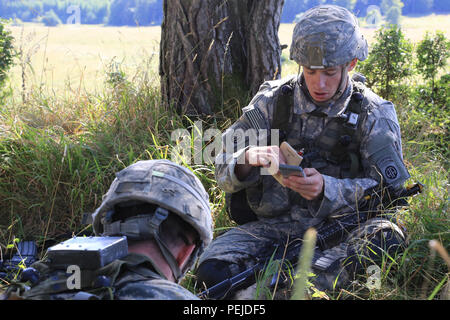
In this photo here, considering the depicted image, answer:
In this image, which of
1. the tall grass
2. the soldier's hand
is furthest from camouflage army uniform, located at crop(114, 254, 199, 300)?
the tall grass

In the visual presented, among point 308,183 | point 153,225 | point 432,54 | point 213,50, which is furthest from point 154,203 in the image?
point 432,54

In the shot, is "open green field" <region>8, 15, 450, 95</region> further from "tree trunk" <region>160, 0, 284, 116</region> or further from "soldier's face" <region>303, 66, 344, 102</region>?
"soldier's face" <region>303, 66, 344, 102</region>

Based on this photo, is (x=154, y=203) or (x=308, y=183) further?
(x=308, y=183)

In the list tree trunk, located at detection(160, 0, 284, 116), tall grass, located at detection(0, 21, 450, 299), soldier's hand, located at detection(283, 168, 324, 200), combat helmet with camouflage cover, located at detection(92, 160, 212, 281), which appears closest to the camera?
combat helmet with camouflage cover, located at detection(92, 160, 212, 281)

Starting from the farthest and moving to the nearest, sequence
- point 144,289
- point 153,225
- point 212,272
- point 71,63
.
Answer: point 71,63 < point 212,272 < point 153,225 < point 144,289

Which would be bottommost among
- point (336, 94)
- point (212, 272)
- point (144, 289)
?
point (212, 272)

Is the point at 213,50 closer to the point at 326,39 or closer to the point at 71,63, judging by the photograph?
the point at 326,39

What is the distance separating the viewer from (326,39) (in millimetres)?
2928

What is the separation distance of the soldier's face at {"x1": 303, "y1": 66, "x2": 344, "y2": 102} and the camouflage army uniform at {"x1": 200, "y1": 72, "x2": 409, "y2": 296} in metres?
0.11

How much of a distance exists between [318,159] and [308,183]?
436 millimetres

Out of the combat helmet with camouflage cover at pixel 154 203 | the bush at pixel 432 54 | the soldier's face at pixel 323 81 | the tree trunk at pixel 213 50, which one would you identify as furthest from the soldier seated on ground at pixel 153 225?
the bush at pixel 432 54

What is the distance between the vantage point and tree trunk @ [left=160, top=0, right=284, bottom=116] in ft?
14.1

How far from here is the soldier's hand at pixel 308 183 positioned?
2752 millimetres
